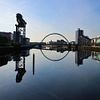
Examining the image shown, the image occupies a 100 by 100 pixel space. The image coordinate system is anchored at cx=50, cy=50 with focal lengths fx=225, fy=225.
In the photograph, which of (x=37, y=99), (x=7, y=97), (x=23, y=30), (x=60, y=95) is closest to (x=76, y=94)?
(x=60, y=95)

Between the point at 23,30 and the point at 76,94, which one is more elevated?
the point at 23,30

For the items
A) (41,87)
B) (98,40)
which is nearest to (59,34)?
(98,40)

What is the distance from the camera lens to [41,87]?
1933 centimetres

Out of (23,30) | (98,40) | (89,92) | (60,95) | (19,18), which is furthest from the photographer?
(98,40)

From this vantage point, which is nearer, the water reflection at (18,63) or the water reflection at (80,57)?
the water reflection at (18,63)

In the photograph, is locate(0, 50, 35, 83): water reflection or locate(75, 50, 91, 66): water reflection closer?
locate(0, 50, 35, 83): water reflection

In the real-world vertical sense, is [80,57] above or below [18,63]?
above

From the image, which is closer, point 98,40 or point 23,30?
point 23,30

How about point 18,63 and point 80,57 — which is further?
point 80,57

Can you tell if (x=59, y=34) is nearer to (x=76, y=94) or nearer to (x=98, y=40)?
(x=98, y=40)

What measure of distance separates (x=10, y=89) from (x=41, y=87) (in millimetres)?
2638

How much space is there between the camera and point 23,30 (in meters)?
124

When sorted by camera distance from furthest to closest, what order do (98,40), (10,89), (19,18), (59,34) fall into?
(98,40) < (59,34) < (19,18) < (10,89)

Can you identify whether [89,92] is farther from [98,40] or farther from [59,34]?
[98,40]
